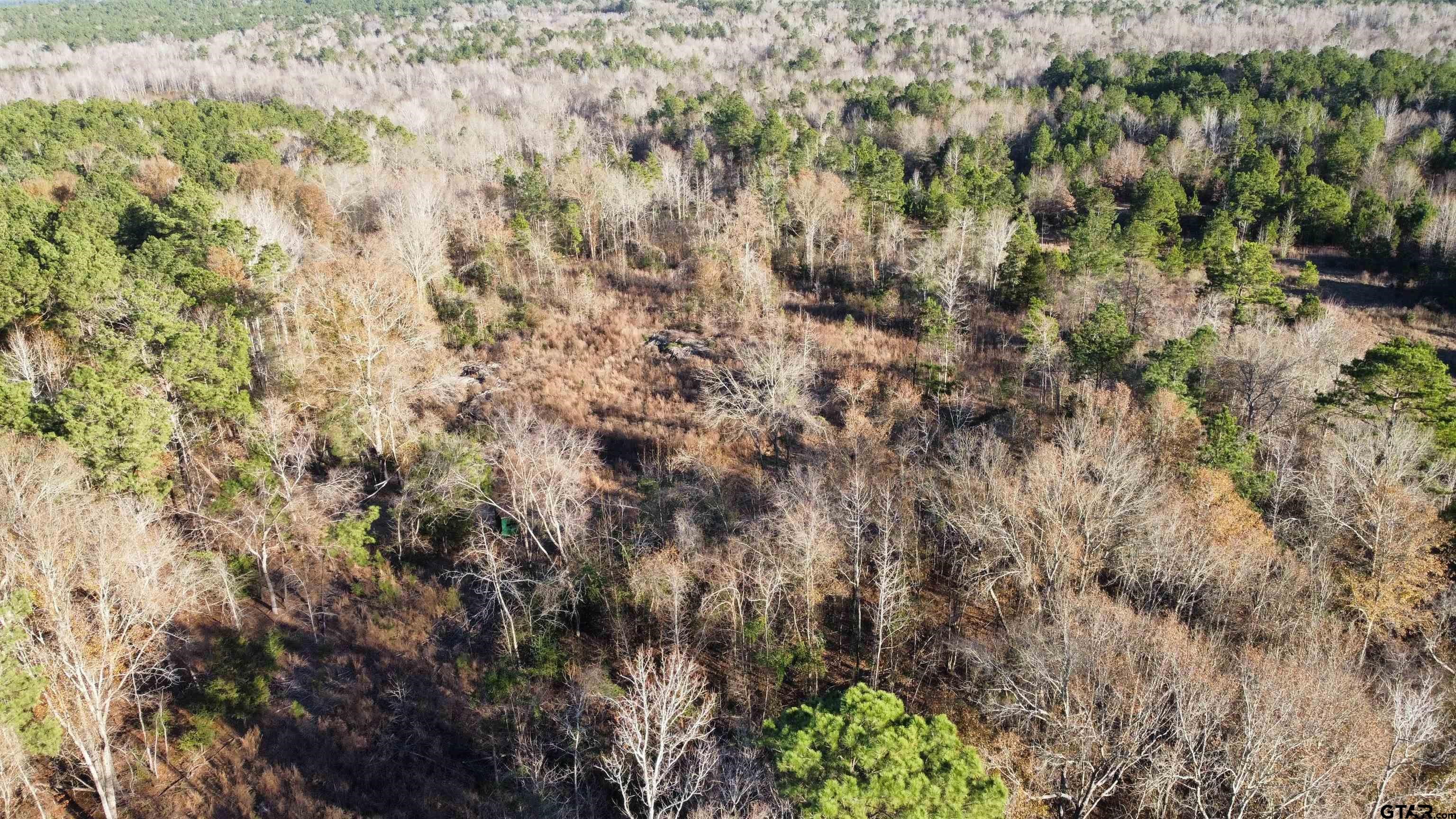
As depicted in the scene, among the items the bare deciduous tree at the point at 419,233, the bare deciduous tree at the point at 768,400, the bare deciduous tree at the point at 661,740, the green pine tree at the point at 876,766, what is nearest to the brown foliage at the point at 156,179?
the bare deciduous tree at the point at 419,233

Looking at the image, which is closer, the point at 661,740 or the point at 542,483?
the point at 661,740

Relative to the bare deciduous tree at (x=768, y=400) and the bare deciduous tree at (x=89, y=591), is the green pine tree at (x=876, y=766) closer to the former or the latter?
the bare deciduous tree at (x=89, y=591)

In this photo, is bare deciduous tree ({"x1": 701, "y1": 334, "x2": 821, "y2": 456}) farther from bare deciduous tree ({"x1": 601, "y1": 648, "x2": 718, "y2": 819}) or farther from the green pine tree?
the green pine tree

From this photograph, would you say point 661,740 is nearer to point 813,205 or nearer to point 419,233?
point 419,233

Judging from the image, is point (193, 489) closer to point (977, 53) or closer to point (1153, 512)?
point (1153, 512)

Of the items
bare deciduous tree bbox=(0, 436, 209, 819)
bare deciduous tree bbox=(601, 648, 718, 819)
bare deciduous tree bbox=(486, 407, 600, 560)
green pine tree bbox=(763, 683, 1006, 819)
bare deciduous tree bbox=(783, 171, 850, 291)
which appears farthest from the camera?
bare deciduous tree bbox=(783, 171, 850, 291)

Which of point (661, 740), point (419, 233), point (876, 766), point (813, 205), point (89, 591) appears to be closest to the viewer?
point (876, 766)

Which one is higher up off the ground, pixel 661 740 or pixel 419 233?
pixel 419 233

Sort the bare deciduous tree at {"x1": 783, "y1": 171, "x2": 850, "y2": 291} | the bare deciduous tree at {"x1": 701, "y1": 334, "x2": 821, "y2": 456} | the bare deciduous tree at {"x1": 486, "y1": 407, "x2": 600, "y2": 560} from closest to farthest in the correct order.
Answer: the bare deciduous tree at {"x1": 486, "y1": 407, "x2": 600, "y2": 560}
the bare deciduous tree at {"x1": 701, "y1": 334, "x2": 821, "y2": 456}
the bare deciduous tree at {"x1": 783, "y1": 171, "x2": 850, "y2": 291}

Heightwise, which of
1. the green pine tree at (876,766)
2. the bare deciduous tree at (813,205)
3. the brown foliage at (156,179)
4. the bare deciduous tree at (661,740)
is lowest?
the bare deciduous tree at (661,740)

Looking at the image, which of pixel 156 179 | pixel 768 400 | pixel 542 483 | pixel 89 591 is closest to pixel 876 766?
pixel 542 483

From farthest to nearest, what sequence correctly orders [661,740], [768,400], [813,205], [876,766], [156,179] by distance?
[813,205] < [156,179] < [768,400] < [661,740] < [876,766]

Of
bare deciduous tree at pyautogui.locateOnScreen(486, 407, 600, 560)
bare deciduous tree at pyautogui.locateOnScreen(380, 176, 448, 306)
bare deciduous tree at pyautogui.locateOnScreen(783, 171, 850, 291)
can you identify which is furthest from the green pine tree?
bare deciduous tree at pyautogui.locateOnScreen(783, 171, 850, 291)
